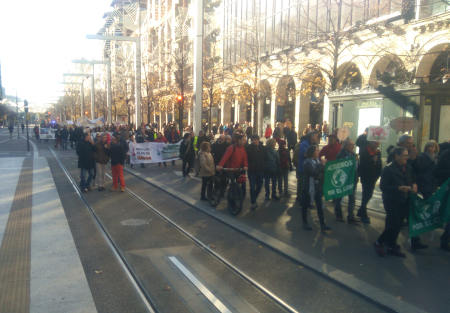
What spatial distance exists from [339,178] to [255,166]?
2304 millimetres

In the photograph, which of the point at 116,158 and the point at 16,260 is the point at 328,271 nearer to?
the point at 16,260

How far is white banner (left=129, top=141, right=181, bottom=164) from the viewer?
17.6 metres

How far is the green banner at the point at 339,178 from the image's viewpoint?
759cm

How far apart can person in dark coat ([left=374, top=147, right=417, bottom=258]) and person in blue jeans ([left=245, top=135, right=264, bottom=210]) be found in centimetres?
378

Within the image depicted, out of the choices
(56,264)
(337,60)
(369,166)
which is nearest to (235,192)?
(369,166)

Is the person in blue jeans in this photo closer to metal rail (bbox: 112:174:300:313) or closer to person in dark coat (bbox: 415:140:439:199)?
metal rail (bbox: 112:174:300:313)

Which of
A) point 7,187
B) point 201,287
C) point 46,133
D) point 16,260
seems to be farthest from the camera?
point 46,133

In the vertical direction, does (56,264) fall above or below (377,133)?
below

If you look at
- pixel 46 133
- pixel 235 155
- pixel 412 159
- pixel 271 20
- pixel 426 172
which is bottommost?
pixel 46 133

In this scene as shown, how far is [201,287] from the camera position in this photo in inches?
201

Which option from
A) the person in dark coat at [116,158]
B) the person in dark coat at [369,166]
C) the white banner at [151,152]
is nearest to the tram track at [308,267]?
A: the person in dark coat at [369,166]

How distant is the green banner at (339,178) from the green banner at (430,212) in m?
1.62

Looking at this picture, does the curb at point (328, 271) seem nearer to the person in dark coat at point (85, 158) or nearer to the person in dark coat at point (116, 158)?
the person in dark coat at point (116, 158)

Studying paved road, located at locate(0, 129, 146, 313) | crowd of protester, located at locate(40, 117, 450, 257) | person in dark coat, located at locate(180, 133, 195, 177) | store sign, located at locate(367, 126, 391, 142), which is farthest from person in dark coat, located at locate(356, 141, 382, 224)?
person in dark coat, located at locate(180, 133, 195, 177)
